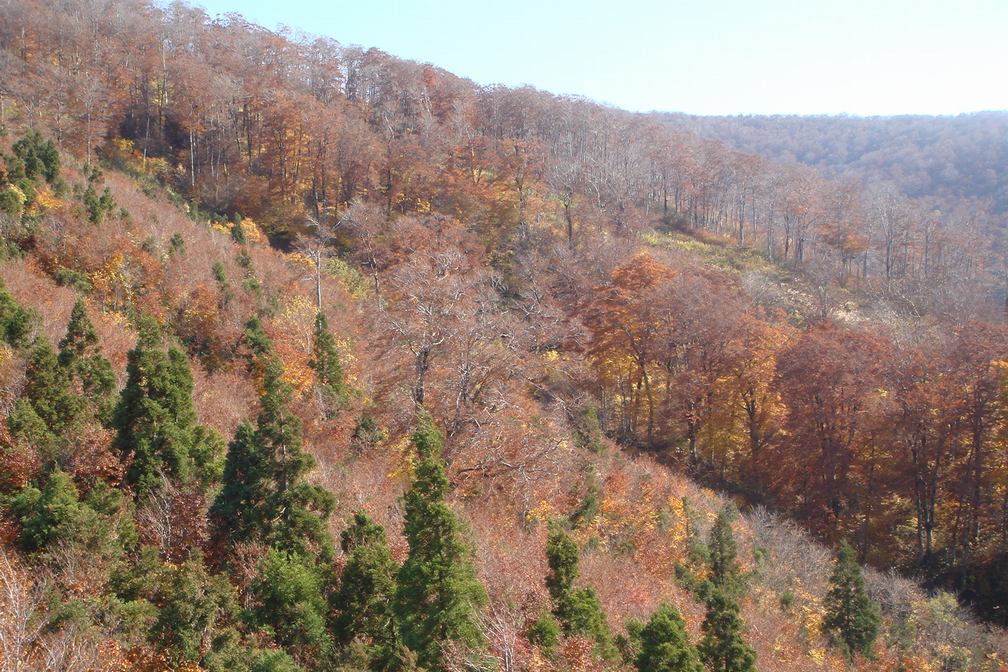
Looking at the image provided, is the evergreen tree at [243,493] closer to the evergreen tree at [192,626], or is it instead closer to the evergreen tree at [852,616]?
the evergreen tree at [192,626]

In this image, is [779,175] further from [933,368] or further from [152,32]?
[152,32]

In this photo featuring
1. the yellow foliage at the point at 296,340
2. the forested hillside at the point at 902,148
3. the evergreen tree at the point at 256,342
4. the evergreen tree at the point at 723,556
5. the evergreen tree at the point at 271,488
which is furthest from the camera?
the forested hillside at the point at 902,148

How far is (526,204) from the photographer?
45875 mm

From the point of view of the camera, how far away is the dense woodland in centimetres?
994

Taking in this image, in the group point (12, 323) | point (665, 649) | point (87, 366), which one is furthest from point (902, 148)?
point (12, 323)

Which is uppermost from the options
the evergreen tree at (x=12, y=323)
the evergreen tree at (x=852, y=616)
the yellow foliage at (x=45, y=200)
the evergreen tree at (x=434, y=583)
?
the yellow foliage at (x=45, y=200)

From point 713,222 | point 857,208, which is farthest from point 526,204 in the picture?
point 857,208

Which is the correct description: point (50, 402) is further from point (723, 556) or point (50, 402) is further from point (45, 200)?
point (723, 556)

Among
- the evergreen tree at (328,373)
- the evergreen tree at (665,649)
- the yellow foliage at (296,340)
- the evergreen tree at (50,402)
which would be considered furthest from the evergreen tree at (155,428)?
the evergreen tree at (665,649)

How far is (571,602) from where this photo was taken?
10727 millimetres

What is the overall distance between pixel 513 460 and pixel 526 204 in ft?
102

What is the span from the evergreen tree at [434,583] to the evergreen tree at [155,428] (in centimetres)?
493

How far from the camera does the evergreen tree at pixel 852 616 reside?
15.2 m

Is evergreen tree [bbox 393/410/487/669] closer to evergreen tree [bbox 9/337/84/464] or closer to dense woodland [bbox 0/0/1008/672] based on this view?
dense woodland [bbox 0/0/1008/672]
